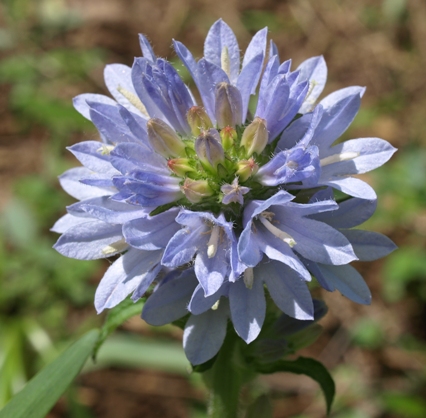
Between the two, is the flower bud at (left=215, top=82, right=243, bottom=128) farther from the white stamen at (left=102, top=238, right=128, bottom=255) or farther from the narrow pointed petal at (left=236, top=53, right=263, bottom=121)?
the white stamen at (left=102, top=238, right=128, bottom=255)

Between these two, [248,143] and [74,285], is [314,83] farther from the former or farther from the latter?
[74,285]

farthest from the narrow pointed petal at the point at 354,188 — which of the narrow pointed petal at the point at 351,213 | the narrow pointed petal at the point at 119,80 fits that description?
the narrow pointed petal at the point at 119,80

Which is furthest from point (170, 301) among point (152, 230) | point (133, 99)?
point (133, 99)

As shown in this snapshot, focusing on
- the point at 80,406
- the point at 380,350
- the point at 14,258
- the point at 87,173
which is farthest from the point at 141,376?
the point at 87,173

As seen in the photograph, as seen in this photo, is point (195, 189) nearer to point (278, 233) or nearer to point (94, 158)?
point (278, 233)

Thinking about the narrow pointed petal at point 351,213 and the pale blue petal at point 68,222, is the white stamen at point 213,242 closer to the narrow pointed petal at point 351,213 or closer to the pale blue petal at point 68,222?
the narrow pointed petal at point 351,213

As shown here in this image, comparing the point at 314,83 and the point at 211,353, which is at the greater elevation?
the point at 314,83
